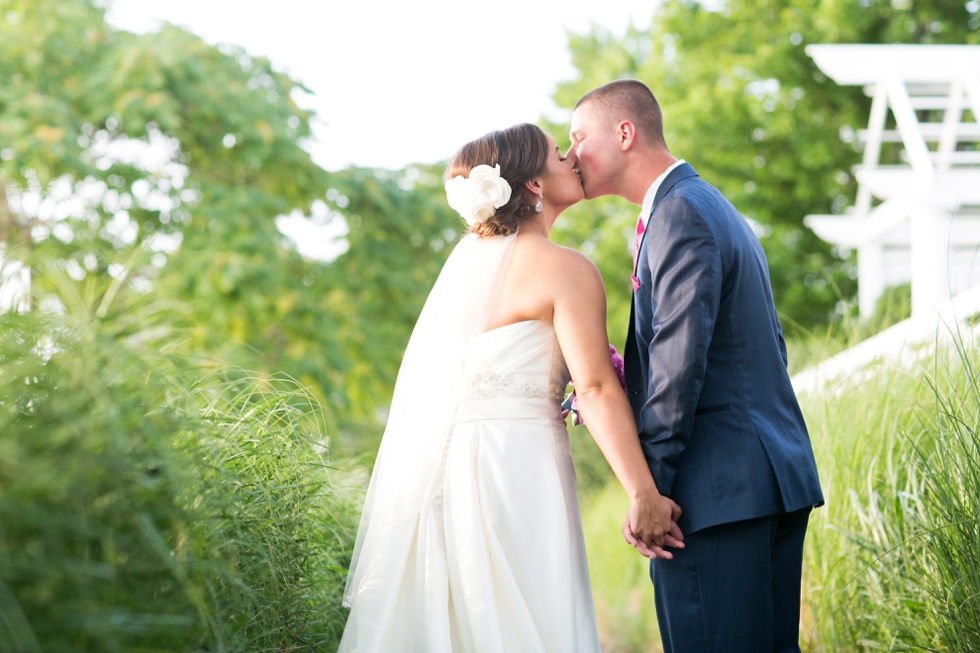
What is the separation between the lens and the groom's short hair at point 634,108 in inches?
130

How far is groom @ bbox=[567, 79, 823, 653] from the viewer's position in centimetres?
270

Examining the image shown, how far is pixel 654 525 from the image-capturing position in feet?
8.99

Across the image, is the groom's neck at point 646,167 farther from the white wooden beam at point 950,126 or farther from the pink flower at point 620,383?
the white wooden beam at point 950,126

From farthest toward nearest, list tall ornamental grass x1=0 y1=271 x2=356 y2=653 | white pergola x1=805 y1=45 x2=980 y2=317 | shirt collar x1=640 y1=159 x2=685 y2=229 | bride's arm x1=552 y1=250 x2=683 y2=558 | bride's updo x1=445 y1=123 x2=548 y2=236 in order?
white pergola x1=805 y1=45 x2=980 y2=317 < bride's updo x1=445 y1=123 x2=548 y2=236 < shirt collar x1=640 y1=159 x2=685 y2=229 < bride's arm x1=552 y1=250 x2=683 y2=558 < tall ornamental grass x1=0 y1=271 x2=356 y2=653

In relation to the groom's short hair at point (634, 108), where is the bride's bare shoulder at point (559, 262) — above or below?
below

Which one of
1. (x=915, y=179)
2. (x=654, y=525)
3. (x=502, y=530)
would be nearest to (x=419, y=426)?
(x=502, y=530)

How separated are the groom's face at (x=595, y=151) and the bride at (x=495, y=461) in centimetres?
30

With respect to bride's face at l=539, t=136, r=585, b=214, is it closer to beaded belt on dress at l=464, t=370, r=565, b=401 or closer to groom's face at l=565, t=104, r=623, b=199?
groom's face at l=565, t=104, r=623, b=199

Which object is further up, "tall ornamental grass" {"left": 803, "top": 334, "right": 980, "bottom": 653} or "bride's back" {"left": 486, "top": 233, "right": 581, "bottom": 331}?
"bride's back" {"left": 486, "top": 233, "right": 581, "bottom": 331}

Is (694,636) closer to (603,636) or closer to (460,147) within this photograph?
(460,147)

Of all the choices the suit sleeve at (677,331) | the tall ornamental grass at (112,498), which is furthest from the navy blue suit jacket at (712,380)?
the tall ornamental grass at (112,498)

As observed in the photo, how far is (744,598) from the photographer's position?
2.70m

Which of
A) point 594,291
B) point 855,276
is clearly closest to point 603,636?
point 594,291

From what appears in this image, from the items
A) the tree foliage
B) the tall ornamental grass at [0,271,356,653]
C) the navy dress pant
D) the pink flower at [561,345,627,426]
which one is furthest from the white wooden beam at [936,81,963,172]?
the tall ornamental grass at [0,271,356,653]
